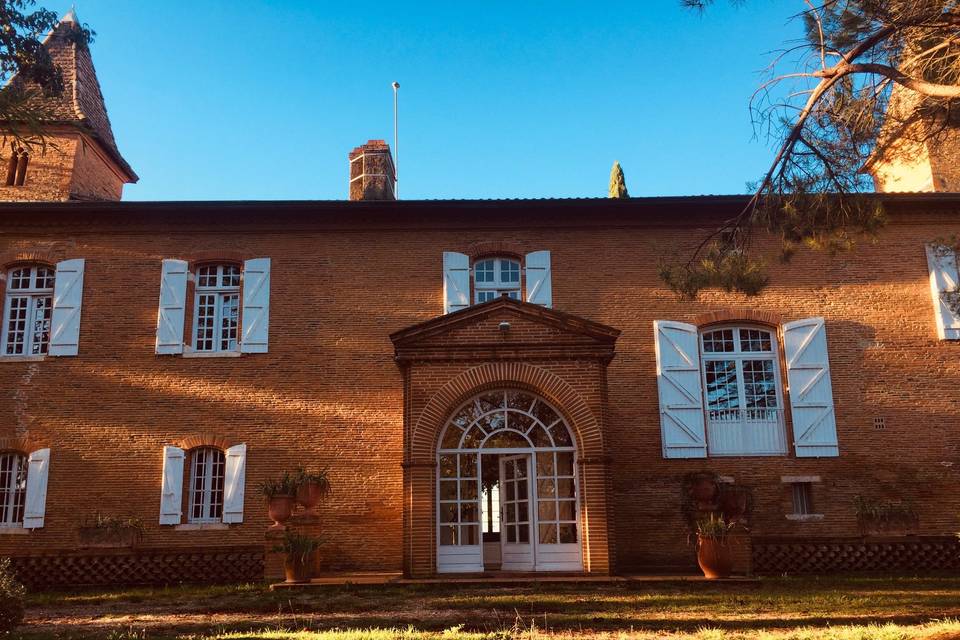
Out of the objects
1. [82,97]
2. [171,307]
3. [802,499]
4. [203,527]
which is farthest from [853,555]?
[82,97]

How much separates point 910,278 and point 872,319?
1.12 metres

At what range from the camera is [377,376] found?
46.6 ft

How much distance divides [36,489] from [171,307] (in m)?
3.78

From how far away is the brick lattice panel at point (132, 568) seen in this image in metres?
12.6

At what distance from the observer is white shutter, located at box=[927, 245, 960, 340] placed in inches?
567

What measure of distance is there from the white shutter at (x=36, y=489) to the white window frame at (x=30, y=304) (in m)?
1.86

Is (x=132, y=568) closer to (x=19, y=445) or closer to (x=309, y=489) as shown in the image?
(x=309, y=489)

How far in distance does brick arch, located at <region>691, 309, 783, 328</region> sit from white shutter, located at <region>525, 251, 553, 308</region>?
2.66 m

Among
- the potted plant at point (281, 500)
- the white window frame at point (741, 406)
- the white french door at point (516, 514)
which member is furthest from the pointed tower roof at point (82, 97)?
the white window frame at point (741, 406)

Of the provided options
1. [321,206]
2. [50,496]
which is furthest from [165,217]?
[50,496]

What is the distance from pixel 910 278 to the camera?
14.7m

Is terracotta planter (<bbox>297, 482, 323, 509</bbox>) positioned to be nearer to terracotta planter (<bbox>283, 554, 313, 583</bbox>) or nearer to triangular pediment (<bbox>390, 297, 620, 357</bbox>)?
terracotta planter (<bbox>283, 554, 313, 583</bbox>)

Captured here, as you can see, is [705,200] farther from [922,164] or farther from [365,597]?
[365,597]

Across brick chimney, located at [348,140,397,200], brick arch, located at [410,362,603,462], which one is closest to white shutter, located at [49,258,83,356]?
brick chimney, located at [348,140,397,200]
